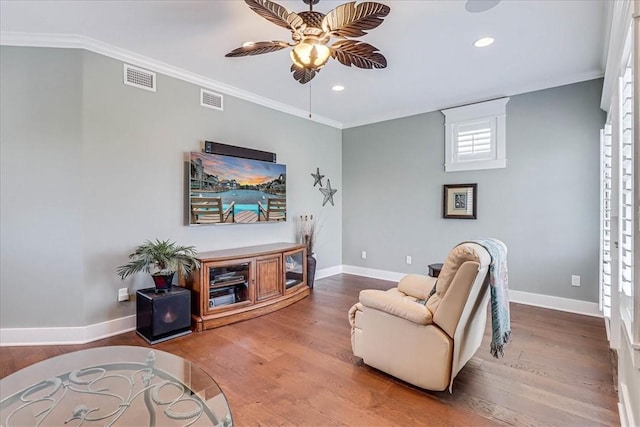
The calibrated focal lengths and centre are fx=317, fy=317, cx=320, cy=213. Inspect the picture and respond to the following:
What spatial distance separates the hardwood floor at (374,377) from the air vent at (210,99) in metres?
2.60

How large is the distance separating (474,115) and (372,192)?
1.93m

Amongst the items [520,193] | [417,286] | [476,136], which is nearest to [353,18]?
[417,286]

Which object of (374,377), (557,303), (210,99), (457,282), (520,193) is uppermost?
(210,99)

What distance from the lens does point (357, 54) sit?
2359 mm

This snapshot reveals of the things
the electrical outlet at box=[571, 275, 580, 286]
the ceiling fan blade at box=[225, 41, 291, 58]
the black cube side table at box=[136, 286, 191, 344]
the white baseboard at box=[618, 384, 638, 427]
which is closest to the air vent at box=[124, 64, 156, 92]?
the ceiling fan blade at box=[225, 41, 291, 58]

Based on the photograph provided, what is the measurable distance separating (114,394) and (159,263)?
1547mm

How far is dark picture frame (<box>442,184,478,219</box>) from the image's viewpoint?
441 centimetres

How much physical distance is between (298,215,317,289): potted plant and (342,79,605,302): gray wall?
1.05 metres

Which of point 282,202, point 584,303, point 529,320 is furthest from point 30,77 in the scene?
point 584,303

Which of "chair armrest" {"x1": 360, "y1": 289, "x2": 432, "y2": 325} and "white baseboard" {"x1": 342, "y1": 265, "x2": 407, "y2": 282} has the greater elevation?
"chair armrest" {"x1": 360, "y1": 289, "x2": 432, "y2": 325}

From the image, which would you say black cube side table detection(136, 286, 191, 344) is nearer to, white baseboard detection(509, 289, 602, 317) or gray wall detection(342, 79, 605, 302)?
gray wall detection(342, 79, 605, 302)

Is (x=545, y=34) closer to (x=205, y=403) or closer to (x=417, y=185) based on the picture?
(x=417, y=185)

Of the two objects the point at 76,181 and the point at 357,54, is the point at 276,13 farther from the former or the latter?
the point at 76,181

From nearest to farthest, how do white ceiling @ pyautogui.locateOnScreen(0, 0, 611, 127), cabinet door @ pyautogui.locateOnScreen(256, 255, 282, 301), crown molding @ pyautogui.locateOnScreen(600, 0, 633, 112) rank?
1. crown molding @ pyautogui.locateOnScreen(600, 0, 633, 112)
2. white ceiling @ pyautogui.locateOnScreen(0, 0, 611, 127)
3. cabinet door @ pyautogui.locateOnScreen(256, 255, 282, 301)
